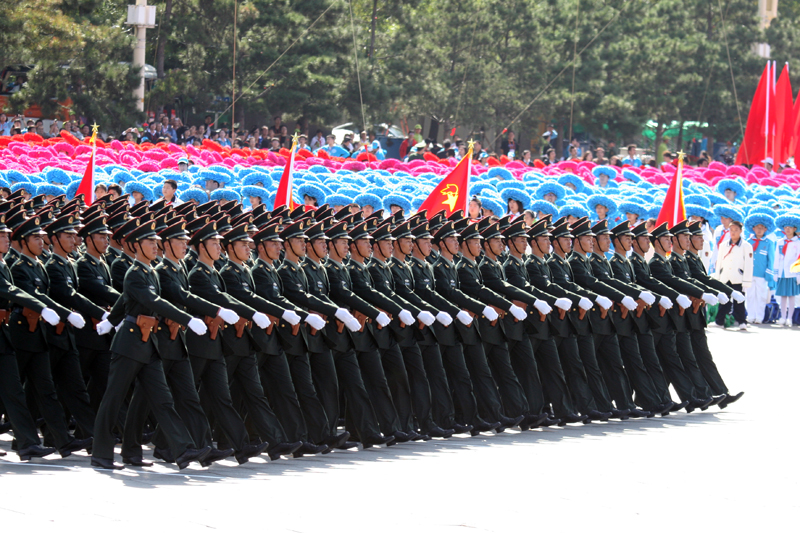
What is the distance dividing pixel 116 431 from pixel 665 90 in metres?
35.6

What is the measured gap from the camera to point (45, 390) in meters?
8.77

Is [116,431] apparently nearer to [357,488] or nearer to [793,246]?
[357,488]

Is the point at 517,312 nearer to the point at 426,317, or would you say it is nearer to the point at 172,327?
the point at 426,317

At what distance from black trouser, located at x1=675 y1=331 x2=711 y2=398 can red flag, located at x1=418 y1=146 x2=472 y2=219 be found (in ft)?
13.7

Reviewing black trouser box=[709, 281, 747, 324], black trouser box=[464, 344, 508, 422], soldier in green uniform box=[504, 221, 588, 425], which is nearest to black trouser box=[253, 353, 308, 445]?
black trouser box=[464, 344, 508, 422]

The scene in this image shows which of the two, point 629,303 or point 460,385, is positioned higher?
point 629,303

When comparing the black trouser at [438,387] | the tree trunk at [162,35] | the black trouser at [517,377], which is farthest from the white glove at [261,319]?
the tree trunk at [162,35]

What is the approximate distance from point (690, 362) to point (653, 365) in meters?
0.42

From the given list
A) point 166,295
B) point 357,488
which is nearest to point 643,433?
point 357,488

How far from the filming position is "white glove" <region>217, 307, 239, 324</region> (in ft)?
27.6

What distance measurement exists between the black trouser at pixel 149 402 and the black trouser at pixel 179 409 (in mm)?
83

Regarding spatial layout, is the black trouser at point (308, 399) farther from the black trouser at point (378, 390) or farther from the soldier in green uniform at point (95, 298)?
the soldier in green uniform at point (95, 298)

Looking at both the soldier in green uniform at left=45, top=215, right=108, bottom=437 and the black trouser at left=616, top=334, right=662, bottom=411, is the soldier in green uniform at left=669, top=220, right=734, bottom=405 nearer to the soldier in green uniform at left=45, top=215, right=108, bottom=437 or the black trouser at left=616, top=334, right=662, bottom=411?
the black trouser at left=616, top=334, right=662, bottom=411

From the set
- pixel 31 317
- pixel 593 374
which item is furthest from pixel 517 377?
pixel 31 317
